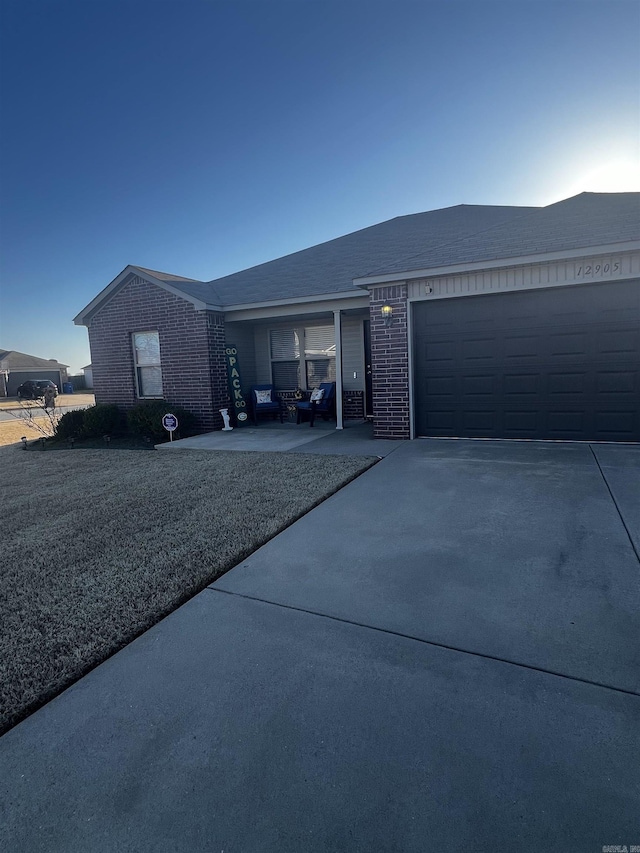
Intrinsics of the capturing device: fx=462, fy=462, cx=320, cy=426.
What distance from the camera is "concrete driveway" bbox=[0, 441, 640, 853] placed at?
58.2 inches

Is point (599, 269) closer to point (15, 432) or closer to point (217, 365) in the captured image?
point (217, 365)

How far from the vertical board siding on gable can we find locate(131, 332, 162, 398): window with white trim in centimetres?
14

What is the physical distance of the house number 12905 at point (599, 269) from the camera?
659 cm

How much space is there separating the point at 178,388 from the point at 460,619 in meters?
9.27

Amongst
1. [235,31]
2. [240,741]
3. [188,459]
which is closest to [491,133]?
[235,31]

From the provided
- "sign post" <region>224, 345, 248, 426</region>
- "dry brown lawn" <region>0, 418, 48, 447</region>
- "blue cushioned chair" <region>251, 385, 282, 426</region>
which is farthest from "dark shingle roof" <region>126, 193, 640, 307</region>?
"dry brown lawn" <region>0, 418, 48, 447</region>

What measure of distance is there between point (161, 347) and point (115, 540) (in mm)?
7556

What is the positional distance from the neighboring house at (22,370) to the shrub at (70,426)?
3641 cm

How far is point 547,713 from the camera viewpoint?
1.89 meters

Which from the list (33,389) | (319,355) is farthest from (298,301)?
(33,389)

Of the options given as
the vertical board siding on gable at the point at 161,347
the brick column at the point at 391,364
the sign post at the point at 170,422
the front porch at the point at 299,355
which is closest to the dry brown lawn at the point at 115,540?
the sign post at the point at 170,422

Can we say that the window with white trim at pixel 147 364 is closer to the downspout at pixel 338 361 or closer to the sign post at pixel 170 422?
the sign post at pixel 170 422

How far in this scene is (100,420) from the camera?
413 inches

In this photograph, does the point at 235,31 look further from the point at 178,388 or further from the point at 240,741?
the point at 240,741
